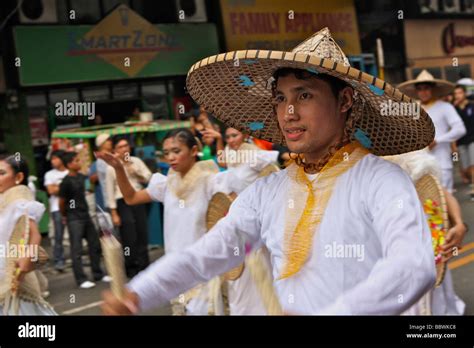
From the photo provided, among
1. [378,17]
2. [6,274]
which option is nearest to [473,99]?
[378,17]

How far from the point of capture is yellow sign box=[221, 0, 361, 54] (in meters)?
5.12

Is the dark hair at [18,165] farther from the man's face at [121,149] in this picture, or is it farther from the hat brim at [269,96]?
the hat brim at [269,96]

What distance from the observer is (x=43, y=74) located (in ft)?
23.9

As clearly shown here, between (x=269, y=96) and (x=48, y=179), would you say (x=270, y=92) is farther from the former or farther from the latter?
(x=48, y=179)

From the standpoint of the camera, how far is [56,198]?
6.42 metres

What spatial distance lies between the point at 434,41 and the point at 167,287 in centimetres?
471

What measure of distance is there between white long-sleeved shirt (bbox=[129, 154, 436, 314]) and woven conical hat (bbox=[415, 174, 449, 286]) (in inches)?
62.5

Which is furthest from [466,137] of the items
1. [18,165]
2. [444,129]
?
[18,165]

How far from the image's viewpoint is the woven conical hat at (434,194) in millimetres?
3436

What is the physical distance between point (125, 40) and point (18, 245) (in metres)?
3.61

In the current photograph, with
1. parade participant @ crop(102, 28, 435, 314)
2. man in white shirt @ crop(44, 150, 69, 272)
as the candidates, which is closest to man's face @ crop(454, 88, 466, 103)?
man in white shirt @ crop(44, 150, 69, 272)

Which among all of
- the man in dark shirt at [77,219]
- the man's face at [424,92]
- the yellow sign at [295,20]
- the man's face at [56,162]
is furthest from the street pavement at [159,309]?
the yellow sign at [295,20]

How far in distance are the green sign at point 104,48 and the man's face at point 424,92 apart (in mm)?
1830
